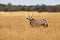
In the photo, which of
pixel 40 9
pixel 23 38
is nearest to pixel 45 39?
pixel 23 38

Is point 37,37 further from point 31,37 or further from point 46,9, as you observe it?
point 46,9

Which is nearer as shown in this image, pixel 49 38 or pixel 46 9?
pixel 49 38

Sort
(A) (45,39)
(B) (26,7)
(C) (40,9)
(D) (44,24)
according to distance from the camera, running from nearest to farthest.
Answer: (A) (45,39) → (D) (44,24) → (C) (40,9) → (B) (26,7)

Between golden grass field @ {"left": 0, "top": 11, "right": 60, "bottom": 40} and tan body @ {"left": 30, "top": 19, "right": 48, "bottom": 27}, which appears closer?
golden grass field @ {"left": 0, "top": 11, "right": 60, "bottom": 40}

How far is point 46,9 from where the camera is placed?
48.1 metres

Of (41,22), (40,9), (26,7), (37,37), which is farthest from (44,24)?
(26,7)

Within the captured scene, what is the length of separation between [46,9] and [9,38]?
39.2m

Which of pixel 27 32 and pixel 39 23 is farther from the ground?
pixel 27 32

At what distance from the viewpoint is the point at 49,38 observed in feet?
30.0

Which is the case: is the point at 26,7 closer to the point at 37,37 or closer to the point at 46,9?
the point at 46,9

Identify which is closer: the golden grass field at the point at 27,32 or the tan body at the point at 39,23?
the golden grass field at the point at 27,32

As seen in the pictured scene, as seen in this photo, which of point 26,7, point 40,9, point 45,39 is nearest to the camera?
point 45,39

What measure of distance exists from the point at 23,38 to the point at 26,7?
41005 mm

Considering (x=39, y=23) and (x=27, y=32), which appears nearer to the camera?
(x=27, y=32)
